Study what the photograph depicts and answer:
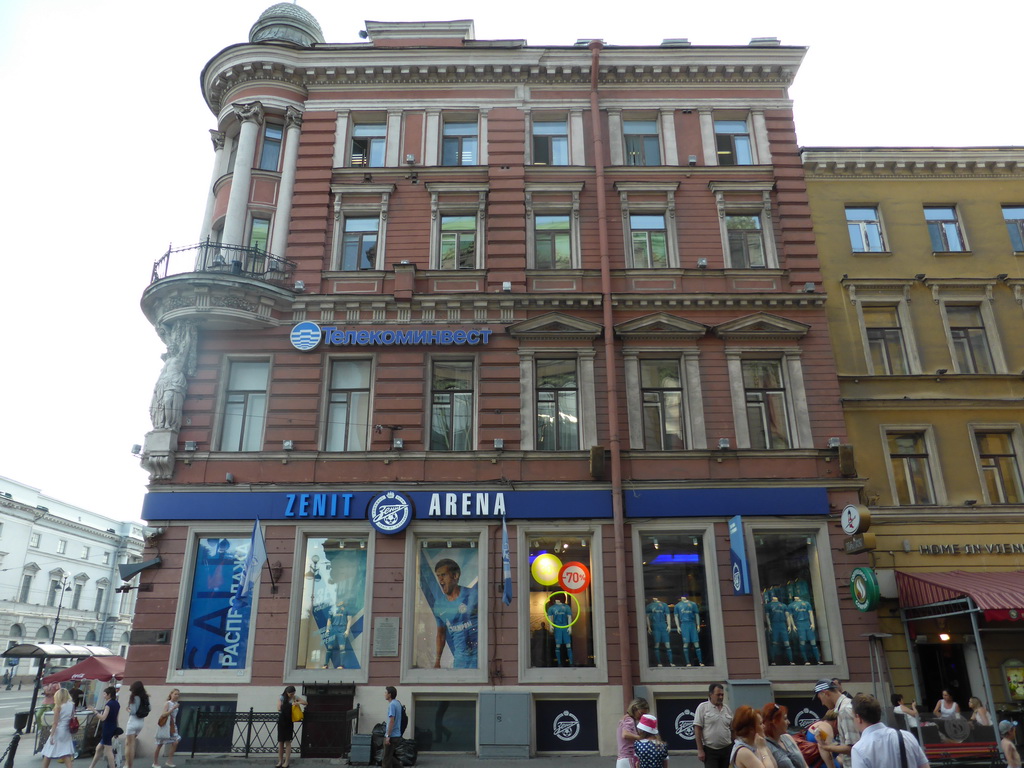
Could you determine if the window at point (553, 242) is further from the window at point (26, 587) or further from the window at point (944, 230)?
the window at point (26, 587)

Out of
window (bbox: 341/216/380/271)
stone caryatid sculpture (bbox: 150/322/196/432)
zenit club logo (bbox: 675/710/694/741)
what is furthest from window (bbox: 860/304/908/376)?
stone caryatid sculpture (bbox: 150/322/196/432)

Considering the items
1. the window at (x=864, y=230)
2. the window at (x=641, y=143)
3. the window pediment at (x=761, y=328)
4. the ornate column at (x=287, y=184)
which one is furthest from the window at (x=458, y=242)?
the window at (x=864, y=230)

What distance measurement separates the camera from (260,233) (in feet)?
67.2

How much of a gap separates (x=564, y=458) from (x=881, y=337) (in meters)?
10.6

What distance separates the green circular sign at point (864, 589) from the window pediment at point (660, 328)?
721 centimetres

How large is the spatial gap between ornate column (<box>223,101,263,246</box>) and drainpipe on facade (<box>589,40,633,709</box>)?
10.5 meters

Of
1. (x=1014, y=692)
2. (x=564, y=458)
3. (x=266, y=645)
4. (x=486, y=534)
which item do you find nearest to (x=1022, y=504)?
(x=1014, y=692)

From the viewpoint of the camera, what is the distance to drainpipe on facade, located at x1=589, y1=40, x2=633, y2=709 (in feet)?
52.5

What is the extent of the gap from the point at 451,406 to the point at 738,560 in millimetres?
8362

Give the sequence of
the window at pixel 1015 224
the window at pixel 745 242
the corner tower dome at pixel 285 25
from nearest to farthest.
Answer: the window at pixel 745 242, the window at pixel 1015 224, the corner tower dome at pixel 285 25

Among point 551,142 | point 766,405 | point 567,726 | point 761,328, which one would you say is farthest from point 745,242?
point 567,726

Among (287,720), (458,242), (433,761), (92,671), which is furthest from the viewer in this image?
(92,671)

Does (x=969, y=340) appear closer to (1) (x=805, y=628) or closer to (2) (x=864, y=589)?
(2) (x=864, y=589)

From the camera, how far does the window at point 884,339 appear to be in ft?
65.2
